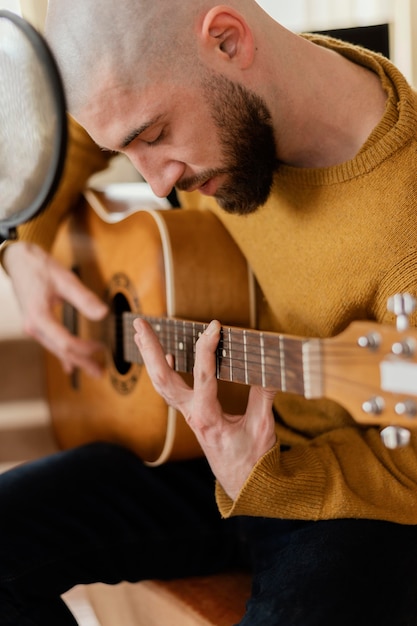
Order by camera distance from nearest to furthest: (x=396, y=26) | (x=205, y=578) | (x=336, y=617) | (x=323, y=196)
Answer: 1. (x=336, y=617)
2. (x=323, y=196)
3. (x=205, y=578)
4. (x=396, y=26)

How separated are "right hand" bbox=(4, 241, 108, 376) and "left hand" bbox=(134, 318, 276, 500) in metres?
0.40

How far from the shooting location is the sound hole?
4.36ft

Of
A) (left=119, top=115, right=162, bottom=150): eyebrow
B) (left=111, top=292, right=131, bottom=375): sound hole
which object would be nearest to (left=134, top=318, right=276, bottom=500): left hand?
(left=119, top=115, right=162, bottom=150): eyebrow

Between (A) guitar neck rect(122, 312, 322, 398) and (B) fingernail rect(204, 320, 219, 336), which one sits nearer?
(A) guitar neck rect(122, 312, 322, 398)

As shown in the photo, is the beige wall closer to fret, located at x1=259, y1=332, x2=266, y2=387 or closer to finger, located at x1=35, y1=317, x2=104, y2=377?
finger, located at x1=35, y1=317, x2=104, y2=377

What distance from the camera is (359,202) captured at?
0.97 metres

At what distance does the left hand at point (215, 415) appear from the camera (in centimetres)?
92

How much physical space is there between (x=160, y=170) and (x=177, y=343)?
0.23 m

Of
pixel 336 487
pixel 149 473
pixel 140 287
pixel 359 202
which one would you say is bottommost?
pixel 149 473

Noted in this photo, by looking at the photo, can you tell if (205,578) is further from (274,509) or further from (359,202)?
(359,202)

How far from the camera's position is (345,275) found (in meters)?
0.99

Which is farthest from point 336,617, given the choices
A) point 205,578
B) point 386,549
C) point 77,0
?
point 77,0

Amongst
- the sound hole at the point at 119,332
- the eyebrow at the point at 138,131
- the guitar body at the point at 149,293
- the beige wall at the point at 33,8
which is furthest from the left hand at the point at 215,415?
the beige wall at the point at 33,8

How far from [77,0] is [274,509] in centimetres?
62
